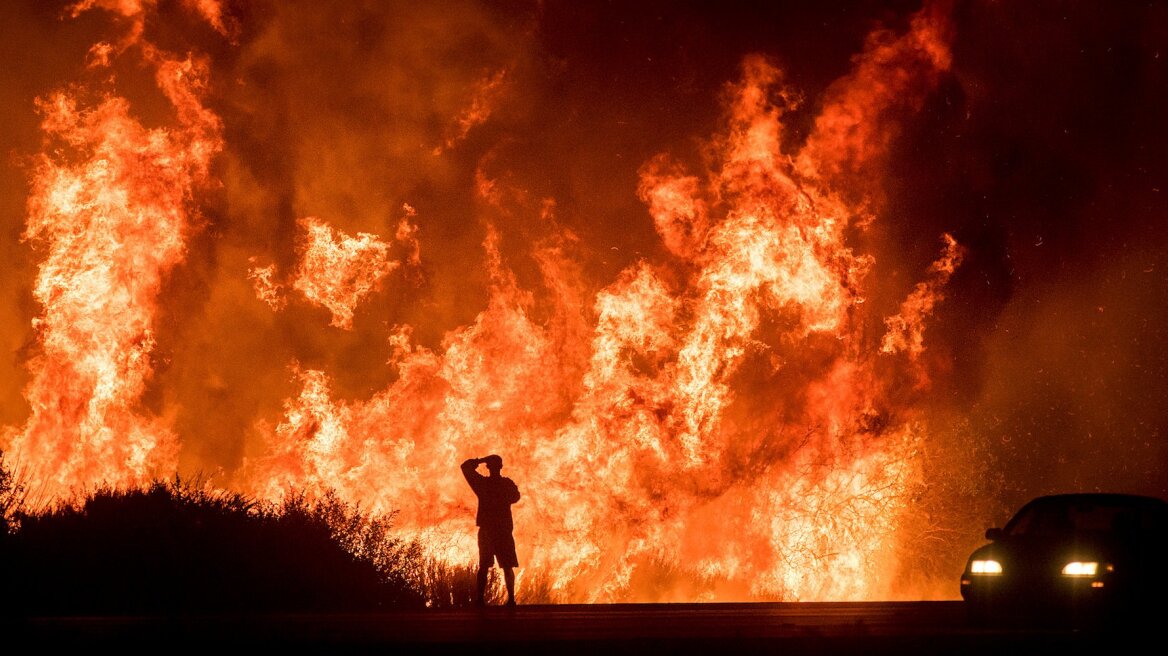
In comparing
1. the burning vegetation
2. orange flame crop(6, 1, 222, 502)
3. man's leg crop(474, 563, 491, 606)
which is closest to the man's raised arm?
man's leg crop(474, 563, 491, 606)

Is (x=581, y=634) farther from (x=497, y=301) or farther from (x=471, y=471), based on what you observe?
(x=497, y=301)

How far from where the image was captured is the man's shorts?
1551 cm

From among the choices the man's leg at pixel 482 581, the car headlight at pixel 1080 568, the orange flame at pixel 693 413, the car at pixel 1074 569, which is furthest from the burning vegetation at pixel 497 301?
the car headlight at pixel 1080 568

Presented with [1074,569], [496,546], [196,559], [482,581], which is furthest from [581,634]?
[196,559]

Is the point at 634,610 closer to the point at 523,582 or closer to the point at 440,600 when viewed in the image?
the point at 440,600

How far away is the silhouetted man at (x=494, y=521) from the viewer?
51.0ft

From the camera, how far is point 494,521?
1557cm

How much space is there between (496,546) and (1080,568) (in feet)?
23.2

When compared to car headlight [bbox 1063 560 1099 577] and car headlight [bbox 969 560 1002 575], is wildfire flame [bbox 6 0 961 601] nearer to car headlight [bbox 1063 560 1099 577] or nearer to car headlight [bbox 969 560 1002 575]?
car headlight [bbox 969 560 1002 575]

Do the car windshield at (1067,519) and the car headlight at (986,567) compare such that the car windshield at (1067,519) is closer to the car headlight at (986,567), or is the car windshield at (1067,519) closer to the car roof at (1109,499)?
the car roof at (1109,499)

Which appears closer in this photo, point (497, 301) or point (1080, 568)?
point (1080, 568)

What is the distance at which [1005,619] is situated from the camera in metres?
11.2

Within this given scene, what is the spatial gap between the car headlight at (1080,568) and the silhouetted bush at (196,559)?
26.1 feet

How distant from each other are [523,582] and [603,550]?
355 centimetres
